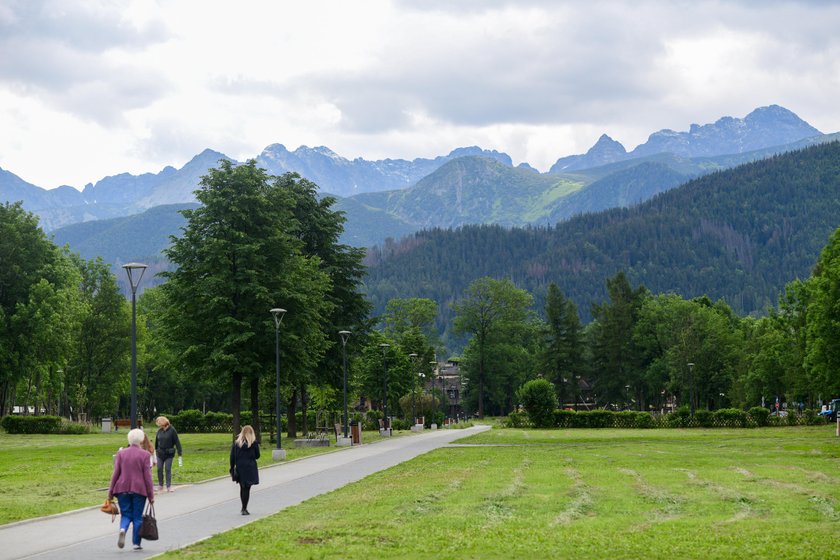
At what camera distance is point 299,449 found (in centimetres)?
4906

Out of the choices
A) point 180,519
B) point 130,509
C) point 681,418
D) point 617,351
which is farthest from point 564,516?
point 617,351

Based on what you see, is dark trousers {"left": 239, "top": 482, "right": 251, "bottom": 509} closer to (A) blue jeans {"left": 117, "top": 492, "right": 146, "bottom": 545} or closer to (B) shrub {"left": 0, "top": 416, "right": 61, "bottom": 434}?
(A) blue jeans {"left": 117, "top": 492, "right": 146, "bottom": 545}

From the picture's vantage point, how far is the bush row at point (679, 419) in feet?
256

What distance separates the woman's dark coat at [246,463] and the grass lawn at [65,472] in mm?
3764

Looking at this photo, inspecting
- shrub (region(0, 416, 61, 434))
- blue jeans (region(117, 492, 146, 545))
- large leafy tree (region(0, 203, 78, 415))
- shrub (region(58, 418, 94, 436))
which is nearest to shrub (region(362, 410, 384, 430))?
shrub (region(58, 418, 94, 436))

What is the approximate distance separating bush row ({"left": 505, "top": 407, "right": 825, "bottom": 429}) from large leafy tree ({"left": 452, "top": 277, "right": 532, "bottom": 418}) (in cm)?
3929

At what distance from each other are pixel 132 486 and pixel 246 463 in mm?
5120

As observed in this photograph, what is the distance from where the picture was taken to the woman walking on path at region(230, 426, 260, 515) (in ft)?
66.1

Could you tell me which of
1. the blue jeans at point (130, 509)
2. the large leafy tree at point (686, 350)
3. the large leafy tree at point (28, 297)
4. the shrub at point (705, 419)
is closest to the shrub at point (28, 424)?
the large leafy tree at point (28, 297)

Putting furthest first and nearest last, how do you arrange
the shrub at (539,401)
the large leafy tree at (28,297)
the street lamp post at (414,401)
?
1. the street lamp post at (414,401)
2. the shrub at (539,401)
3. the large leafy tree at (28,297)

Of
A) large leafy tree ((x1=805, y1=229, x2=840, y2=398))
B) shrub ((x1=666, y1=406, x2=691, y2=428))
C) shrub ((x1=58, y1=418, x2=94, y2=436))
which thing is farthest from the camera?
shrub ((x1=666, y1=406, x2=691, y2=428))

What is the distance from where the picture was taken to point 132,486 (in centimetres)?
1526

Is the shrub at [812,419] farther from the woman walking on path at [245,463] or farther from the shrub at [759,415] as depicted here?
the woman walking on path at [245,463]

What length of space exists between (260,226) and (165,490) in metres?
25.9
